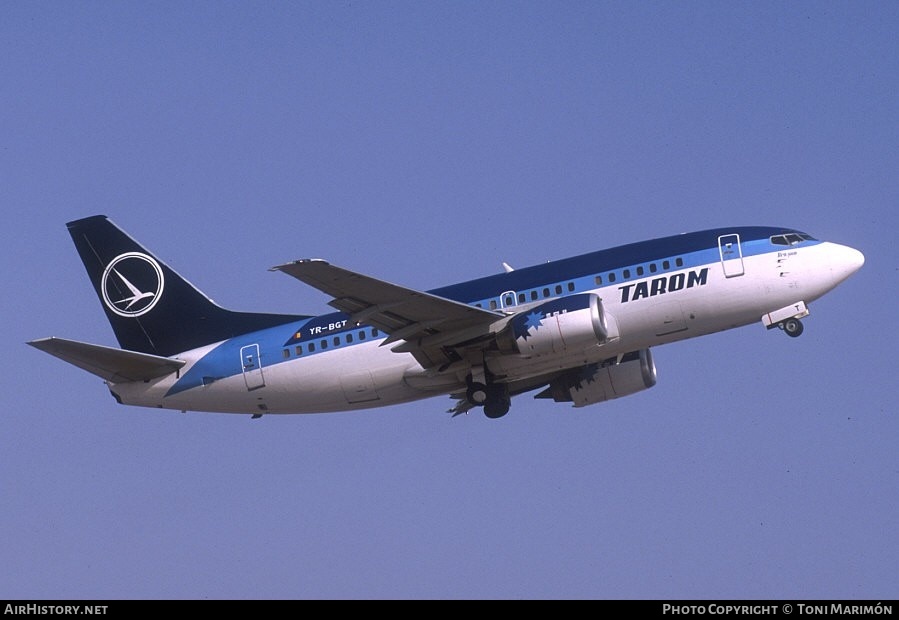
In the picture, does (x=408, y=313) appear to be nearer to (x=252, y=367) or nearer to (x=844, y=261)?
(x=252, y=367)

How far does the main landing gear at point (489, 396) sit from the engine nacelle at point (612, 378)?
3.17 meters

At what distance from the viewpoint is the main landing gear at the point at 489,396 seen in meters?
45.3

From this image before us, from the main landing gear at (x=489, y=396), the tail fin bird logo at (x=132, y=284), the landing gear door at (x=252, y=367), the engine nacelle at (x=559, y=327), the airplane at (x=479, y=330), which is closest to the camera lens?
the engine nacelle at (x=559, y=327)

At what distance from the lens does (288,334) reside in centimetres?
4616

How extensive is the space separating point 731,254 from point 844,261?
3.61 metres

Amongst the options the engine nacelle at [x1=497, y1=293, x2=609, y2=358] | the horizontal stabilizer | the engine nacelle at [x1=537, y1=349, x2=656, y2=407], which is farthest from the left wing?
the horizontal stabilizer

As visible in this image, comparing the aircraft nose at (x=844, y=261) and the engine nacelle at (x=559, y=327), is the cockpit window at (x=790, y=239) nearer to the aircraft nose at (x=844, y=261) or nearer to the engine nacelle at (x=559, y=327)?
the aircraft nose at (x=844, y=261)

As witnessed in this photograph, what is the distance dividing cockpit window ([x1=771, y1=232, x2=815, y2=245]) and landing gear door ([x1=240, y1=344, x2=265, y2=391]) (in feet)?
55.9

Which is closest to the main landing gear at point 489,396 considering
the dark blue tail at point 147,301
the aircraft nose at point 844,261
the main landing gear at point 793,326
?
the dark blue tail at point 147,301

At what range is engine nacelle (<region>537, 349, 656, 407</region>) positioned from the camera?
47562 millimetres

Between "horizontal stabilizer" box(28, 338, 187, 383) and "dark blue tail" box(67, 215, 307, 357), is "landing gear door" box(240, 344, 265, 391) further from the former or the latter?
"horizontal stabilizer" box(28, 338, 187, 383)

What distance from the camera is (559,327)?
4241cm
